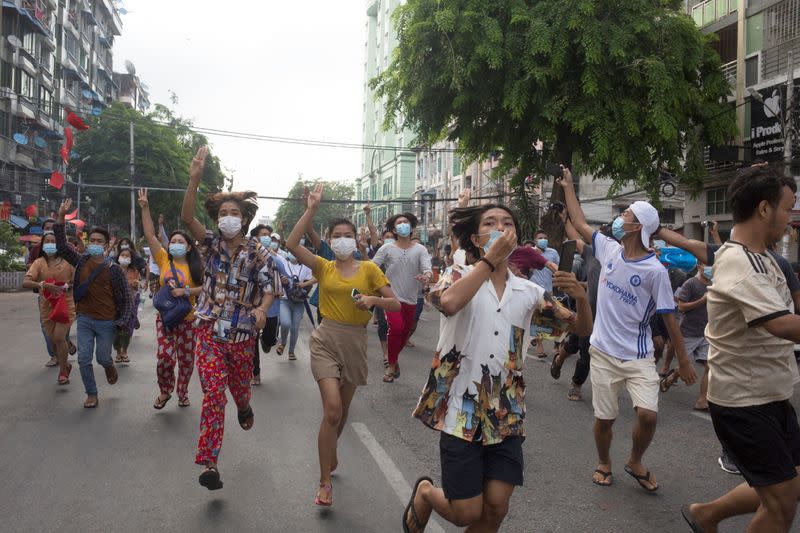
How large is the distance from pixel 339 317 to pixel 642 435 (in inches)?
86.5

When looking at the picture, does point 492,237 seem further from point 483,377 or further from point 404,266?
point 404,266

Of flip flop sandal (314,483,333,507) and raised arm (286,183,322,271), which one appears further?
raised arm (286,183,322,271)

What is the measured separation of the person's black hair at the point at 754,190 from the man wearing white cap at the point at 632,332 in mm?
1441

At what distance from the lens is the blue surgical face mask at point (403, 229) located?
30.3ft

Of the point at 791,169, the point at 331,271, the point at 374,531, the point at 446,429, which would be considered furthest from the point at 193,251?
the point at 791,169

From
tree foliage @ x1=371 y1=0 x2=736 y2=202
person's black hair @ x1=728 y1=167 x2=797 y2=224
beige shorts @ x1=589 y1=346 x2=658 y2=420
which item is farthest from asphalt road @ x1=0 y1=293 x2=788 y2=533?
tree foliage @ x1=371 y1=0 x2=736 y2=202

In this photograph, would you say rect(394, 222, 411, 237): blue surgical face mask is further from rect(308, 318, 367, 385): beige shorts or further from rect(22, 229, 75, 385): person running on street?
rect(308, 318, 367, 385): beige shorts

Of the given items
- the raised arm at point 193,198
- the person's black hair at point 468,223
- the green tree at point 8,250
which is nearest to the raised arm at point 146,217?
the raised arm at point 193,198

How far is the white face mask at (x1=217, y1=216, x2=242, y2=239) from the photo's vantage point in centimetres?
498

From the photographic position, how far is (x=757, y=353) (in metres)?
3.24

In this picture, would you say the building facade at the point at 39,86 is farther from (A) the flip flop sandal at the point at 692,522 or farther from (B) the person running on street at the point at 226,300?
(A) the flip flop sandal at the point at 692,522

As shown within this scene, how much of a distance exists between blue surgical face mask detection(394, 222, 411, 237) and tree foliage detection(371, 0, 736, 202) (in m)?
9.20

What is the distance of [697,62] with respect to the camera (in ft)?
59.3

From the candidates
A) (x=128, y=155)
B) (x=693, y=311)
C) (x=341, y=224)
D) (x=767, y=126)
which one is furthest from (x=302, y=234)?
(x=128, y=155)
